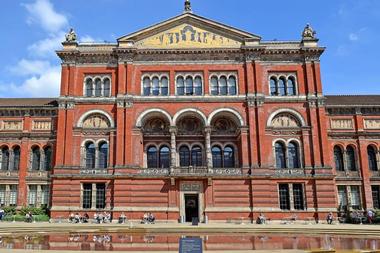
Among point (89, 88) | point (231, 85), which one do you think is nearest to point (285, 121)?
point (231, 85)

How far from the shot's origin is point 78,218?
130ft

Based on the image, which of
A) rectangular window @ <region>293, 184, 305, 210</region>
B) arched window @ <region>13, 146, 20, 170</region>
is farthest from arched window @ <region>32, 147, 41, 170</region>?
rectangular window @ <region>293, 184, 305, 210</region>

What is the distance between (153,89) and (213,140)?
9176 millimetres

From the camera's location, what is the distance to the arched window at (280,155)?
42625 mm

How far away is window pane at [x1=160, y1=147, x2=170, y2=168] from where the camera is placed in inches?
1763

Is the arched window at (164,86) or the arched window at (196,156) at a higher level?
the arched window at (164,86)

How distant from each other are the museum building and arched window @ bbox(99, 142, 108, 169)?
11 cm

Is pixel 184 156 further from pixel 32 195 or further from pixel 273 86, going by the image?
pixel 32 195

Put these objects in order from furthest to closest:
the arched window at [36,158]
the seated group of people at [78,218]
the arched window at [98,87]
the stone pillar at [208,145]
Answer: the arched window at [36,158] < the arched window at [98,87] < the stone pillar at [208,145] < the seated group of people at [78,218]

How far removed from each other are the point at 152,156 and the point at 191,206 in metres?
7.81

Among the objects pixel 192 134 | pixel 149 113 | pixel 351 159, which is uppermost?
pixel 149 113

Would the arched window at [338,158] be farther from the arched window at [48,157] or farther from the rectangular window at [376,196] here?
the arched window at [48,157]

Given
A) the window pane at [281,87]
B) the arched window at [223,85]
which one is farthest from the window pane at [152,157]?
the window pane at [281,87]

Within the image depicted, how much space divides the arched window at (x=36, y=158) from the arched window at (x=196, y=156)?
1830 cm
